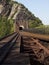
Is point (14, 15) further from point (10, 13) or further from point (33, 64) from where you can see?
point (33, 64)

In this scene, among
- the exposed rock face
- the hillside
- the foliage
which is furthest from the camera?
the exposed rock face

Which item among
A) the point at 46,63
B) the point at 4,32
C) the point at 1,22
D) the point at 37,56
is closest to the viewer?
the point at 46,63

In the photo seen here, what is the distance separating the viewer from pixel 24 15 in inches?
5310

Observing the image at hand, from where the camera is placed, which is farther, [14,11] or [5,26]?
[14,11]

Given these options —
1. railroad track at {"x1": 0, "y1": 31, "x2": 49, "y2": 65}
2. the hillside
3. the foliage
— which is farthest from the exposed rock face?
railroad track at {"x1": 0, "y1": 31, "x2": 49, "y2": 65}

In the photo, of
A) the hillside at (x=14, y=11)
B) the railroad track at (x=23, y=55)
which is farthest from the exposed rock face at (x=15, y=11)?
the railroad track at (x=23, y=55)

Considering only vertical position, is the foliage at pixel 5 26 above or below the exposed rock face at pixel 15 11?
below

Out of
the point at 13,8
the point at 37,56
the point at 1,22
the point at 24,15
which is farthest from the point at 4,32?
the point at 37,56

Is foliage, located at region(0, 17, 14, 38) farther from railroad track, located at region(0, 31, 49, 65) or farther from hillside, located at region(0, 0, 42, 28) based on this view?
railroad track, located at region(0, 31, 49, 65)

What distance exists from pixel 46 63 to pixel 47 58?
0.29 m

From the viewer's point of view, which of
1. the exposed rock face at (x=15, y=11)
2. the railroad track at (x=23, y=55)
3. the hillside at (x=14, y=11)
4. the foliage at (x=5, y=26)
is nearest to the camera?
the railroad track at (x=23, y=55)

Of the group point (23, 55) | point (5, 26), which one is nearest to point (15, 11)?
point (5, 26)

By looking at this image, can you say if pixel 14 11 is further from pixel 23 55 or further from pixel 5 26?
pixel 23 55

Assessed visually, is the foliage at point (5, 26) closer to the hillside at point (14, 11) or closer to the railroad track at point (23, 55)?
the hillside at point (14, 11)
